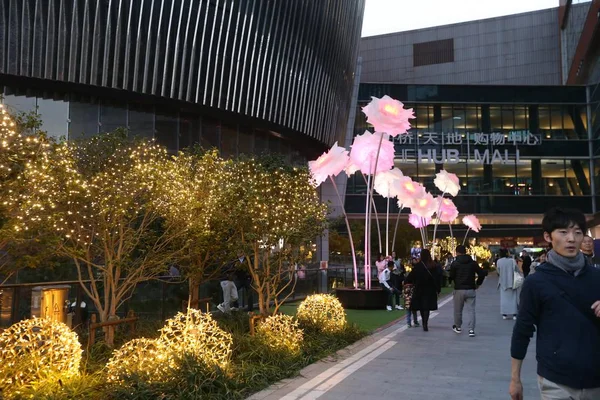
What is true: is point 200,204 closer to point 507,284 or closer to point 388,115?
point 388,115

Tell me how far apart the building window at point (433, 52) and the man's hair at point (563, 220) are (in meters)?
62.2

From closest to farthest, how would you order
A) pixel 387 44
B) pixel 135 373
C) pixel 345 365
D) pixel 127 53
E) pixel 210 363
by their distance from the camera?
pixel 135 373 < pixel 210 363 < pixel 345 365 < pixel 127 53 < pixel 387 44

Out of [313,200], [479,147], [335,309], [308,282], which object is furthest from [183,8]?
[479,147]

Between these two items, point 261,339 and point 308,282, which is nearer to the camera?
point 261,339

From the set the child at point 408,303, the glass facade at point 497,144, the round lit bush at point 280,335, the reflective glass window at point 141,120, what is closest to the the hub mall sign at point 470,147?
the glass facade at point 497,144

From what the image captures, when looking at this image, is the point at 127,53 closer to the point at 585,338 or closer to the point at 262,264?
the point at 262,264

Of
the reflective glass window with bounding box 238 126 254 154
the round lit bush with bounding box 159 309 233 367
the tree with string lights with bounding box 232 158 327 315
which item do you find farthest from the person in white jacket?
the round lit bush with bounding box 159 309 233 367

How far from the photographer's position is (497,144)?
168 feet

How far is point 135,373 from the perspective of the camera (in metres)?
6.66

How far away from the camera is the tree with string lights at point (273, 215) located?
1090 centimetres

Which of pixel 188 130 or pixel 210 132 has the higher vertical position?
pixel 210 132

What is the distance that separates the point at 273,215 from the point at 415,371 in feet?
13.5

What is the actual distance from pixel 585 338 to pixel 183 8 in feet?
70.9

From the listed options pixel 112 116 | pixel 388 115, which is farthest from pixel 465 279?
pixel 112 116
